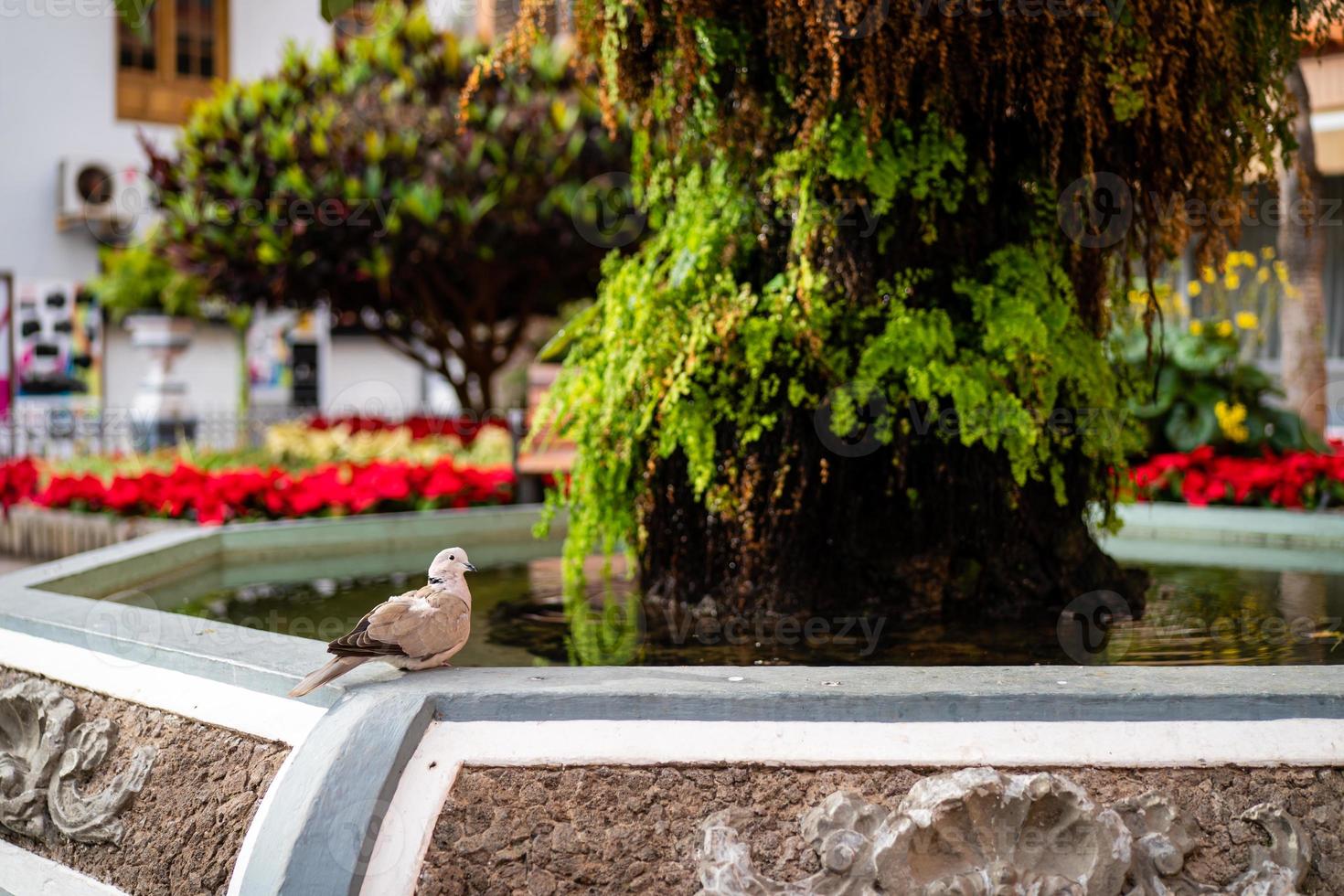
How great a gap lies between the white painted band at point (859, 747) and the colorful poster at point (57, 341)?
2135 centimetres

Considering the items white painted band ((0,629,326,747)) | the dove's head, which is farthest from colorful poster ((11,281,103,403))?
the dove's head

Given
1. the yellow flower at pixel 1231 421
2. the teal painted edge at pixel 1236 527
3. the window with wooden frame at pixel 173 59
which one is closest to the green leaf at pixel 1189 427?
the yellow flower at pixel 1231 421

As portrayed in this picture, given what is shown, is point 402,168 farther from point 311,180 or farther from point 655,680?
point 655,680

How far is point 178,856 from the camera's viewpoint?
2.38 metres

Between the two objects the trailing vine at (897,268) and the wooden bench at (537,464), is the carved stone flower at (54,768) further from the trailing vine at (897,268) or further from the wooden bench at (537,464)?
the wooden bench at (537,464)

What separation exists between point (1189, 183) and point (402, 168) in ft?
26.5

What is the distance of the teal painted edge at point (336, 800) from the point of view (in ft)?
6.70

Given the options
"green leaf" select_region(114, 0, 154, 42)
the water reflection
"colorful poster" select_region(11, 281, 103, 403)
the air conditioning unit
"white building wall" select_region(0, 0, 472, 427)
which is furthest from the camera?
"colorful poster" select_region(11, 281, 103, 403)

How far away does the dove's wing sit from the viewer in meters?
2.32

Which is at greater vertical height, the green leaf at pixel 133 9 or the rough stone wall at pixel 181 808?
the green leaf at pixel 133 9

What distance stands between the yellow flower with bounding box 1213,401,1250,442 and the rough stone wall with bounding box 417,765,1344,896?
6.55m

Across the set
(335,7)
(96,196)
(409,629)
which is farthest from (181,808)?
(96,196)

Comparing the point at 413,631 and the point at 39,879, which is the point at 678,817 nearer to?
the point at 413,631

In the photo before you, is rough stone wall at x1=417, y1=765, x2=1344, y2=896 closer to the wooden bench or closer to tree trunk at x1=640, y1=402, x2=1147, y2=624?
tree trunk at x1=640, y1=402, x2=1147, y2=624
